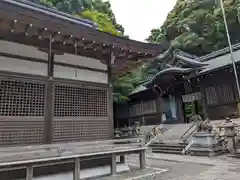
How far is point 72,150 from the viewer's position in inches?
215

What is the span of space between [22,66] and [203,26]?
97.3ft

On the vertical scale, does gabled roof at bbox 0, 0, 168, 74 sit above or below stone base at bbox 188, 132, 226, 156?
above

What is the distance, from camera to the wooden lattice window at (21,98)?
213 inches

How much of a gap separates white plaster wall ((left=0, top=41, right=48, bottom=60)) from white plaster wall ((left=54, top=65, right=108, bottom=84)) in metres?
0.56

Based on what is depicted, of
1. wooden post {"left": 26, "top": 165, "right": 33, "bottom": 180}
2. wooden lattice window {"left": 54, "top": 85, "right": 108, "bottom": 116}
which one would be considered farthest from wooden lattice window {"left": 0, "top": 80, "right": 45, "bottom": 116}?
wooden post {"left": 26, "top": 165, "right": 33, "bottom": 180}

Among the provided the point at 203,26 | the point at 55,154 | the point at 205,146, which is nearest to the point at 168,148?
the point at 205,146

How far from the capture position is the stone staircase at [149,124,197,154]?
12039mm

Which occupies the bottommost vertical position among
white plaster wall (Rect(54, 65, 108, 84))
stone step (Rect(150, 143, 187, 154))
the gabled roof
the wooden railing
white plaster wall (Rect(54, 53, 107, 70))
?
stone step (Rect(150, 143, 187, 154))

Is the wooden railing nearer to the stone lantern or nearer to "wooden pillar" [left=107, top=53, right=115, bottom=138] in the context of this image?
"wooden pillar" [left=107, top=53, right=115, bottom=138]

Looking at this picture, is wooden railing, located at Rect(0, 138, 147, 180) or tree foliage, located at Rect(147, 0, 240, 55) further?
tree foliage, located at Rect(147, 0, 240, 55)

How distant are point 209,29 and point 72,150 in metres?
29.1

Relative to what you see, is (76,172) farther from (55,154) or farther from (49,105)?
(49,105)

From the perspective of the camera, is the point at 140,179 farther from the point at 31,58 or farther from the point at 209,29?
the point at 209,29

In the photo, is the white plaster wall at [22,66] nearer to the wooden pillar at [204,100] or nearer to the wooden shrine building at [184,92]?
the wooden shrine building at [184,92]
